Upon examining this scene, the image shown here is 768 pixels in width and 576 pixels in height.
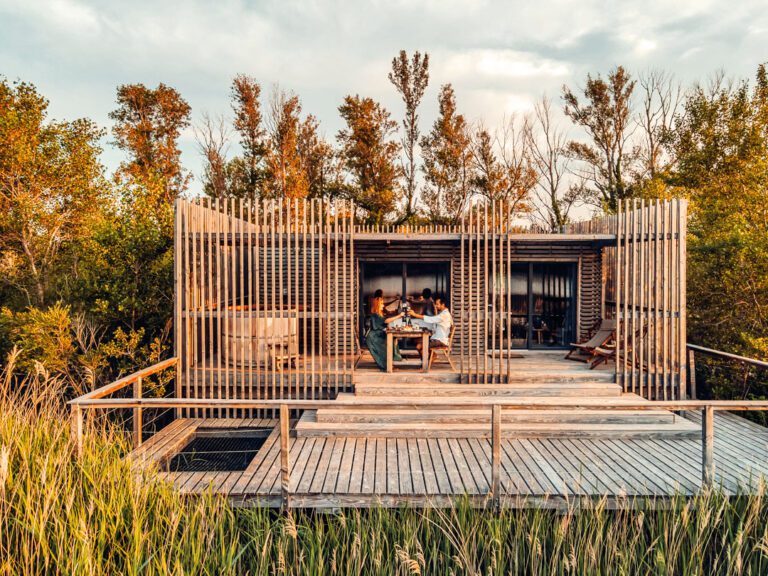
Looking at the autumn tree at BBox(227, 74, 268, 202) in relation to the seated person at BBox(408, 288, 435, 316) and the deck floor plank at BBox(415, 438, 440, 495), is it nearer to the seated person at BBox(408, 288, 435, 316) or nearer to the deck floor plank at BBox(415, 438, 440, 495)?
the seated person at BBox(408, 288, 435, 316)

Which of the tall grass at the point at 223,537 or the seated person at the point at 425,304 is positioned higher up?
the seated person at the point at 425,304

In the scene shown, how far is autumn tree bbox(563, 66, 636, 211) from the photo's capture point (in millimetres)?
23531

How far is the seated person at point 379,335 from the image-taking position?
25.1 feet

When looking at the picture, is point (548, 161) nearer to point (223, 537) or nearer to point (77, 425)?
point (77, 425)

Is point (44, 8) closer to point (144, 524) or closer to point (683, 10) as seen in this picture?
point (144, 524)

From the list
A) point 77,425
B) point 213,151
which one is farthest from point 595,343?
point 213,151

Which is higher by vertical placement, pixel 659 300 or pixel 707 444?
pixel 659 300

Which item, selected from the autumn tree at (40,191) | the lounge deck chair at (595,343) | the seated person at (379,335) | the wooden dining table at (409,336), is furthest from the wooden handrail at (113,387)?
the autumn tree at (40,191)

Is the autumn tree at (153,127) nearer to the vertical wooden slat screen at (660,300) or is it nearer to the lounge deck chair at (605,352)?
the lounge deck chair at (605,352)

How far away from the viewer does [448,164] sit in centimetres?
2544

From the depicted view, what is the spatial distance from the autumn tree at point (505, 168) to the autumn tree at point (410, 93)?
357 centimetres

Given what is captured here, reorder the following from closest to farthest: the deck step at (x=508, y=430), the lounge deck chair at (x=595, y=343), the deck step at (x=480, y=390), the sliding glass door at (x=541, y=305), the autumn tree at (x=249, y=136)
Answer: the deck step at (x=508, y=430) < the deck step at (x=480, y=390) < the lounge deck chair at (x=595, y=343) < the sliding glass door at (x=541, y=305) < the autumn tree at (x=249, y=136)

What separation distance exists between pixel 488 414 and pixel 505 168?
71.8ft

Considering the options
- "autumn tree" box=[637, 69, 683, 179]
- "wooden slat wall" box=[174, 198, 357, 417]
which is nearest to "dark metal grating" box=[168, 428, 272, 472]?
"wooden slat wall" box=[174, 198, 357, 417]
